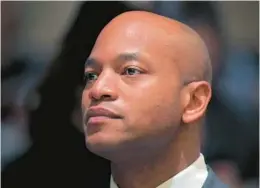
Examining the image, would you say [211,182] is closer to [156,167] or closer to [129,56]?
[156,167]

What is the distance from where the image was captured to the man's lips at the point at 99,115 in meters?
0.84

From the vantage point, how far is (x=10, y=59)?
4.42ft

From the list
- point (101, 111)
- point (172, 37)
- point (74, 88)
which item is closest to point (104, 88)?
point (101, 111)

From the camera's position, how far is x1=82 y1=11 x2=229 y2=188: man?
2.75 ft

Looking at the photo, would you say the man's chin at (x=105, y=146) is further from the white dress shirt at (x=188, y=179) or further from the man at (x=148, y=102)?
the white dress shirt at (x=188, y=179)

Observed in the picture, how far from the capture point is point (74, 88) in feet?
4.33

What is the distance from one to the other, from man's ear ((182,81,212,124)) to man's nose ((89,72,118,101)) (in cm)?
13

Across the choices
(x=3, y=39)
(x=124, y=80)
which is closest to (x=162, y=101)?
(x=124, y=80)

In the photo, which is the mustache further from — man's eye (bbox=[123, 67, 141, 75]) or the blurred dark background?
the blurred dark background

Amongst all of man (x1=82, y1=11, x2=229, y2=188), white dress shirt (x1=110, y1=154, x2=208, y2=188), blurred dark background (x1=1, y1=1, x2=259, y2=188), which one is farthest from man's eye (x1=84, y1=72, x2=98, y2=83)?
blurred dark background (x1=1, y1=1, x2=259, y2=188)

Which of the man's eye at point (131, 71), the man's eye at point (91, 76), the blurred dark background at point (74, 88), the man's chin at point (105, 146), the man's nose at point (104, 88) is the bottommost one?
the blurred dark background at point (74, 88)

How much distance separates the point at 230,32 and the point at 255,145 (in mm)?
306

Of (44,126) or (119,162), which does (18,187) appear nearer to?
(44,126)

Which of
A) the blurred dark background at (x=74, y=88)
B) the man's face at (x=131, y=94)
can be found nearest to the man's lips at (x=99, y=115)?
the man's face at (x=131, y=94)
